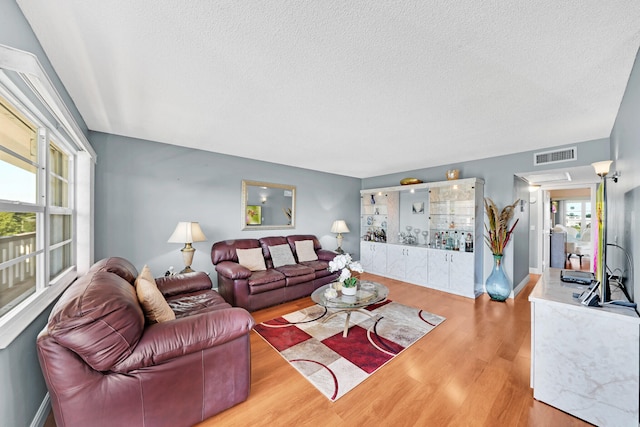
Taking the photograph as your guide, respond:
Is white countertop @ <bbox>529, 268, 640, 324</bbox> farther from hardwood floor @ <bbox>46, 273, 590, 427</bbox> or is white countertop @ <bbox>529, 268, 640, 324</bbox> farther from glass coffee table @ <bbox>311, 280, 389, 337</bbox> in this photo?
glass coffee table @ <bbox>311, 280, 389, 337</bbox>

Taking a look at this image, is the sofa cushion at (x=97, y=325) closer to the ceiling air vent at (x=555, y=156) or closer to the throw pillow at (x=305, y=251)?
the throw pillow at (x=305, y=251)

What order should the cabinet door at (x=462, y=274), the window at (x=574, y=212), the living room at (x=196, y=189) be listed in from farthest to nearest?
the window at (x=574, y=212)
the cabinet door at (x=462, y=274)
the living room at (x=196, y=189)

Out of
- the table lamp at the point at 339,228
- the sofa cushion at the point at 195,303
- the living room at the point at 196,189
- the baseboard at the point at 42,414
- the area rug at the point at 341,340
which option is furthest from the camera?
the table lamp at the point at 339,228

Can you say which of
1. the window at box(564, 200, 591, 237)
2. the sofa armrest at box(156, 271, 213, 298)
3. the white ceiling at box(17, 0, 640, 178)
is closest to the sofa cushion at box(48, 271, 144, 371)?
the sofa armrest at box(156, 271, 213, 298)

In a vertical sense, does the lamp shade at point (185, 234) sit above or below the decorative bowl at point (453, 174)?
below

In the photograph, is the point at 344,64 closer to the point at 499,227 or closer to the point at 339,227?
the point at 499,227

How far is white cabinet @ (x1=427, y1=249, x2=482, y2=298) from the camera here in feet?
13.4

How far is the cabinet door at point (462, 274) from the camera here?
4.06 meters

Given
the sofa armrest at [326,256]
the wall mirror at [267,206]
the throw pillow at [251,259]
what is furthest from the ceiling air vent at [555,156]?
the throw pillow at [251,259]

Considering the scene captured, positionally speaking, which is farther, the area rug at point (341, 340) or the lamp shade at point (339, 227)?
the lamp shade at point (339, 227)

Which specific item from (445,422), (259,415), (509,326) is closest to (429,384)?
(445,422)

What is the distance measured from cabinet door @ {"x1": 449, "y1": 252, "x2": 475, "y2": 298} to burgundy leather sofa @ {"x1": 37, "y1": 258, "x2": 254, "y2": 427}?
3798mm

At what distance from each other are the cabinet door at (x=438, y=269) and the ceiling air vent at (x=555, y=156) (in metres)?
1.98

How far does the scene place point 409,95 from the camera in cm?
213
